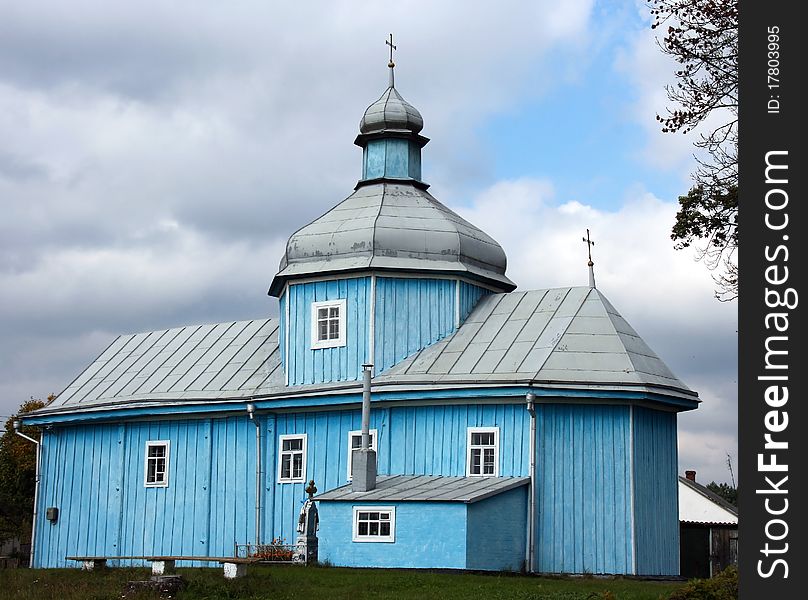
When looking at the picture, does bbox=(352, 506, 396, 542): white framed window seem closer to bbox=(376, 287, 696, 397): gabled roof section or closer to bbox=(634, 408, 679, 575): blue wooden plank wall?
bbox=(376, 287, 696, 397): gabled roof section

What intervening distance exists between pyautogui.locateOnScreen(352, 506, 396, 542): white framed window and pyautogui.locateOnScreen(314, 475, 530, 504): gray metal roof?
0.18m

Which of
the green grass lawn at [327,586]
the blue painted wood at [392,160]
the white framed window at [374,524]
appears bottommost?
the green grass lawn at [327,586]

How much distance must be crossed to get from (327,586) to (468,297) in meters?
9.71

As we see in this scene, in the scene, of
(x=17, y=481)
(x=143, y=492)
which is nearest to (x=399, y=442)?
(x=143, y=492)

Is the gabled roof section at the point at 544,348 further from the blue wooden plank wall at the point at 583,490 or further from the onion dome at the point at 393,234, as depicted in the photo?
the onion dome at the point at 393,234

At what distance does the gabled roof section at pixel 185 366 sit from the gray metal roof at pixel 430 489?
4.61 metres

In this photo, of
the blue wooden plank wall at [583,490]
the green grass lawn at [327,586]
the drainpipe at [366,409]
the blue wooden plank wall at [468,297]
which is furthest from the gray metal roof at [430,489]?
the blue wooden plank wall at [468,297]

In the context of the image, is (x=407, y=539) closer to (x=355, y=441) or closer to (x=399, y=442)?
(x=399, y=442)

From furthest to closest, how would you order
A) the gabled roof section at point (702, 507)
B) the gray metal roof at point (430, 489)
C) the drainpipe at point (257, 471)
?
the gabled roof section at point (702, 507)
the drainpipe at point (257, 471)
the gray metal roof at point (430, 489)

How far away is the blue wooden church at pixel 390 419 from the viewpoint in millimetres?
22422

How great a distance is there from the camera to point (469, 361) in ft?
80.0

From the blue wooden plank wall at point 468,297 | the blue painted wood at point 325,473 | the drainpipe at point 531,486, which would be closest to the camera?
the drainpipe at point 531,486

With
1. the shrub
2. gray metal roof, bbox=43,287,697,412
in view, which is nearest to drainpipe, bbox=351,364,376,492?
gray metal roof, bbox=43,287,697,412
